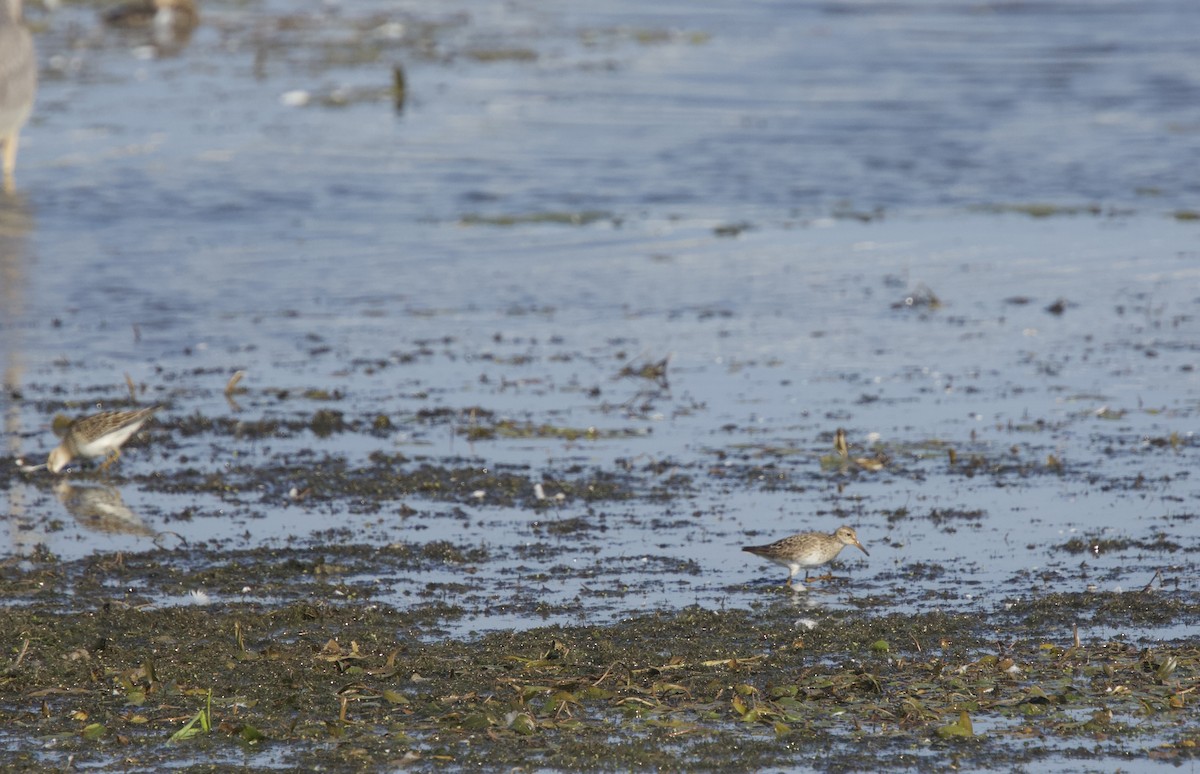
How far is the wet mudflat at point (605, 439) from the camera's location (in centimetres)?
632

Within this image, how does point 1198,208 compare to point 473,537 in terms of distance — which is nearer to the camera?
point 473,537

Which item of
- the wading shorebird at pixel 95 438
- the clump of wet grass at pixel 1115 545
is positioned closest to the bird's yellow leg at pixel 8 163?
the wading shorebird at pixel 95 438

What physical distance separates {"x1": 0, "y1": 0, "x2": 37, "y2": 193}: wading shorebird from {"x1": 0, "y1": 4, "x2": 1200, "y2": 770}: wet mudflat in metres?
1.69

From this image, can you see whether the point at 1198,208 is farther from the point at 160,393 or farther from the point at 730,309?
the point at 160,393

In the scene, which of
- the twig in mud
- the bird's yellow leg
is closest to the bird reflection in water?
the twig in mud

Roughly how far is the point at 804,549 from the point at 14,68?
7111 mm

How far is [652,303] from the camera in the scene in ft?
48.5

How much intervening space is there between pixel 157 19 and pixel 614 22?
962 cm

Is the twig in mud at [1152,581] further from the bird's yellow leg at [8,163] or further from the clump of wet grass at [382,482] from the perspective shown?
the bird's yellow leg at [8,163]

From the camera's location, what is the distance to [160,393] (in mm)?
11773

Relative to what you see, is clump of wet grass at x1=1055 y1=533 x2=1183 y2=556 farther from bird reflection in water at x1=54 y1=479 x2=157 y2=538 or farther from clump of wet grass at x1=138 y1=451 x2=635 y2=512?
bird reflection in water at x1=54 y1=479 x2=157 y2=538

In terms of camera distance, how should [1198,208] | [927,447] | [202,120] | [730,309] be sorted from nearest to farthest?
1. [927,447]
2. [730,309]
3. [1198,208]
4. [202,120]

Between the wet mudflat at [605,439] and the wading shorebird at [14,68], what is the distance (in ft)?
5.53

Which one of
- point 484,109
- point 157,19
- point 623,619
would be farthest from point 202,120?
point 623,619
